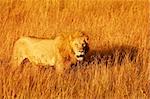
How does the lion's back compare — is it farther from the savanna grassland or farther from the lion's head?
the lion's head

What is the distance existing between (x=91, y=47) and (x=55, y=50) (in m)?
1.06

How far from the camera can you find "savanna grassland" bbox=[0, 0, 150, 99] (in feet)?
18.1

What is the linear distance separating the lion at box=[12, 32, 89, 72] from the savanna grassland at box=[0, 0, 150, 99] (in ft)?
0.35

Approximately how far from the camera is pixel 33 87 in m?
5.51

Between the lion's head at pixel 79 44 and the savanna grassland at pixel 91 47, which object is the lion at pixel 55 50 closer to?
the lion's head at pixel 79 44

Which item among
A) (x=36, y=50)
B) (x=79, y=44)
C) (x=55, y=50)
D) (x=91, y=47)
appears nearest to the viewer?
(x=79, y=44)

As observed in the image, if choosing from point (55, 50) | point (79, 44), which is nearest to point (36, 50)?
point (55, 50)

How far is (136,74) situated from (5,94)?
1475 millimetres

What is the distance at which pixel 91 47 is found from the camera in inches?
282

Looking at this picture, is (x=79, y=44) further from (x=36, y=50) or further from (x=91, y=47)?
(x=91, y=47)

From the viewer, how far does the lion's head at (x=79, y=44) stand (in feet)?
19.4

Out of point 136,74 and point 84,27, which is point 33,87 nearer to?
point 136,74

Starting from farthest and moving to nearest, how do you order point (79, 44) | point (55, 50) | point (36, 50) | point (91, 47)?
point (91, 47)
point (36, 50)
point (55, 50)
point (79, 44)

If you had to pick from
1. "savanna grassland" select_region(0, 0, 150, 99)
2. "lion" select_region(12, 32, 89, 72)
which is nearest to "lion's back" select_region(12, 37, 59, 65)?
"lion" select_region(12, 32, 89, 72)
